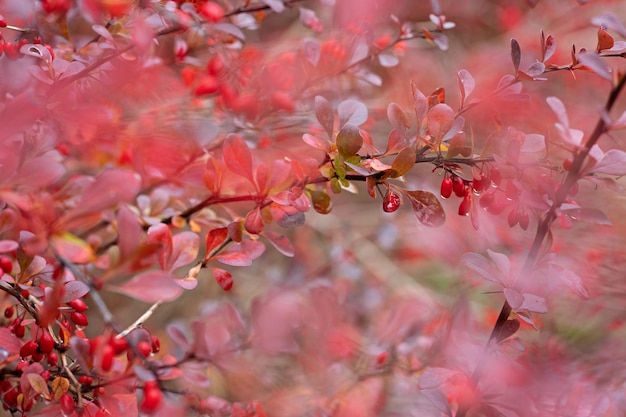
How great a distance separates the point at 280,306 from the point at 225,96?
1.28ft

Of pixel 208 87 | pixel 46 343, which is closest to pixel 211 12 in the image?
pixel 208 87

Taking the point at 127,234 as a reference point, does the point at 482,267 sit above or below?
below

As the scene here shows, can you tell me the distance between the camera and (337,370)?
1.21 m

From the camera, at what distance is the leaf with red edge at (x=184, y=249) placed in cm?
66

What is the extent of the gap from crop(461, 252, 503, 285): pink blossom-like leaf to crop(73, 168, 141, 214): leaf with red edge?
13.1 inches

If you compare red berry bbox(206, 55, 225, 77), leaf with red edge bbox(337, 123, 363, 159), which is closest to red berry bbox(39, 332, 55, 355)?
leaf with red edge bbox(337, 123, 363, 159)

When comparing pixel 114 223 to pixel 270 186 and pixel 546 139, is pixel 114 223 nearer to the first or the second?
pixel 270 186

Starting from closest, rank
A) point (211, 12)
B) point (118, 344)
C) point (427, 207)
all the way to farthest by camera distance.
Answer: point (118, 344) → point (427, 207) → point (211, 12)

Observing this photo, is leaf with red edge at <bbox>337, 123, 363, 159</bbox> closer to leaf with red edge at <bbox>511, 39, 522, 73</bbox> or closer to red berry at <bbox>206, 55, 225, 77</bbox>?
leaf with red edge at <bbox>511, 39, 522, 73</bbox>

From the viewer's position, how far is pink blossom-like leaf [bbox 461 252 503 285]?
596 millimetres

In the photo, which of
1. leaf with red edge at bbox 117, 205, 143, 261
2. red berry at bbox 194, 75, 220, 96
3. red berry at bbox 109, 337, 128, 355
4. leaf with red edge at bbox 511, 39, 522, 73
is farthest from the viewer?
red berry at bbox 194, 75, 220, 96

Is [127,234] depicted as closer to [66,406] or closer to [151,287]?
[151,287]

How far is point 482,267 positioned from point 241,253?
0.86 feet

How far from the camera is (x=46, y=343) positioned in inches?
23.4
